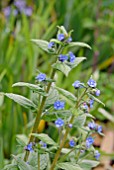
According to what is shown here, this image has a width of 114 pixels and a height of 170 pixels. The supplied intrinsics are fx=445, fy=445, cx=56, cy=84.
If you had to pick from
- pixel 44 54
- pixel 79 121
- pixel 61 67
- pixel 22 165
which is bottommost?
pixel 22 165

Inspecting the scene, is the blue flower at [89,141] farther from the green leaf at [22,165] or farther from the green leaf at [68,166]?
the green leaf at [22,165]

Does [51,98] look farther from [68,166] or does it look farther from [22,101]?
[68,166]

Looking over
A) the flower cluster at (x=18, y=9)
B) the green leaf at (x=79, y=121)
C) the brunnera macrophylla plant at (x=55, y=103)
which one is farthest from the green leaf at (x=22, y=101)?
the flower cluster at (x=18, y=9)

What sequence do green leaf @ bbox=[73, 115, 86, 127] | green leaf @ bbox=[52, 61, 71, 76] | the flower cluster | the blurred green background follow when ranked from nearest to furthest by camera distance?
1. green leaf @ bbox=[52, 61, 71, 76]
2. green leaf @ bbox=[73, 115, 86, 127]
3. the blurred green background
4. the flower cluster

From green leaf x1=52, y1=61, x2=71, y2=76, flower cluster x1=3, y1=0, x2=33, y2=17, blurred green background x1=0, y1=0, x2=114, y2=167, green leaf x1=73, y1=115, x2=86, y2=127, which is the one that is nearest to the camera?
green leaf x1=52, y1=61, x2=71, y2=76

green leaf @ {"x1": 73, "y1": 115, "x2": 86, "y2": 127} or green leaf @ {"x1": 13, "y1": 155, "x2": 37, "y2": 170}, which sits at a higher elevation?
green leaf @ {"x1": 73, "y1": 115, "x2": 86, "y2": 127}

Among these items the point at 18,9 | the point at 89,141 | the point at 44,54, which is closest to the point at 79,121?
the point at 89,141

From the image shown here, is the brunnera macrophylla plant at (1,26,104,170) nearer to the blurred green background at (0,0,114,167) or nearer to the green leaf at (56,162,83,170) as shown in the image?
the green leaf at (56,162,83,170)

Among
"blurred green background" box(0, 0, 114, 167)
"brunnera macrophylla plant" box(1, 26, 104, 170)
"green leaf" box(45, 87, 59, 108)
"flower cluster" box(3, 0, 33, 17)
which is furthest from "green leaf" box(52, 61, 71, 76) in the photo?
"flower cluster" box(3, 0, 33, 17)

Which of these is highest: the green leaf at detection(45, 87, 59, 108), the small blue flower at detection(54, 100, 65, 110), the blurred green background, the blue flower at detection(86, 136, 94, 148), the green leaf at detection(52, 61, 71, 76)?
the blurred green background
